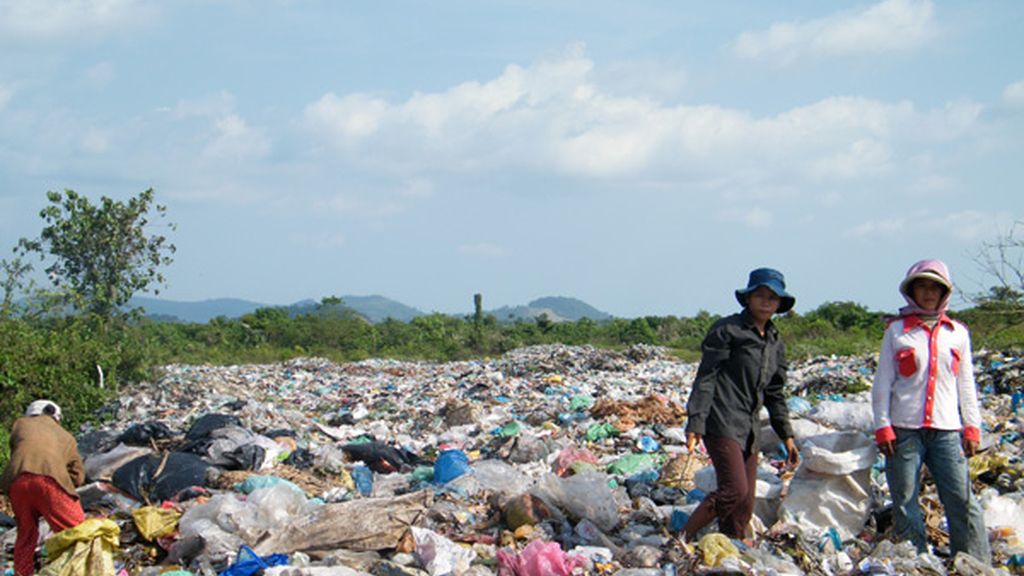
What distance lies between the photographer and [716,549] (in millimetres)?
4117

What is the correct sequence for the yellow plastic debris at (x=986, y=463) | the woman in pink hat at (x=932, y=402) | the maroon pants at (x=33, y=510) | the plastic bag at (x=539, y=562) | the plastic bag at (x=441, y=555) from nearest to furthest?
the woman in pink hat at (x=932, y=402), the plastic bag at (x=539, y=562), the plastic bag at (x=441, y=555), the maroon pants at (x=33, y=510), the yellow plastic debris at (x=986, y=463)

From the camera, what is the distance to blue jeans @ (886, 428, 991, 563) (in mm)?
4090

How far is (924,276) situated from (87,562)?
13.0ft

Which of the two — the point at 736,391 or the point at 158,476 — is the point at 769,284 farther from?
the point at 158,476

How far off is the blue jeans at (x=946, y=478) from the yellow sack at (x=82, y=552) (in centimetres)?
362

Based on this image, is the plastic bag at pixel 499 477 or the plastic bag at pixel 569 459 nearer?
the plastic bag at pixel 499 477

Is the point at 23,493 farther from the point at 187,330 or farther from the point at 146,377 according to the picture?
the point at 187,330

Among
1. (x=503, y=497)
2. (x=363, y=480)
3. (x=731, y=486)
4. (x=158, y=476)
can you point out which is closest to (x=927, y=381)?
(x=731, y=486)

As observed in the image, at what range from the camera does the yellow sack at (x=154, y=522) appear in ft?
16.8

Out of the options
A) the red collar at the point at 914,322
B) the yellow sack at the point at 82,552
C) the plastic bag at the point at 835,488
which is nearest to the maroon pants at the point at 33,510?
the yellow sack at the point at 82,552

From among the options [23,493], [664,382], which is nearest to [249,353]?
[664,382]

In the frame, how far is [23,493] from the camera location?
4988 millimetres

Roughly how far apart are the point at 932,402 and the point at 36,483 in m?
4.40

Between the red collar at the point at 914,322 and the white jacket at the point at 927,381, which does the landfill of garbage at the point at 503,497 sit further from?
the red collar at the point at 914,322
